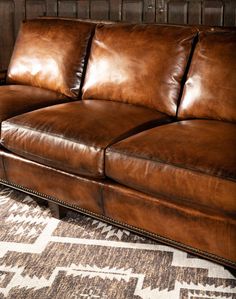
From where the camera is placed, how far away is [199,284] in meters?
1.80

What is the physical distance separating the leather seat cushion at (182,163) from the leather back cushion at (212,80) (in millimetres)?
111

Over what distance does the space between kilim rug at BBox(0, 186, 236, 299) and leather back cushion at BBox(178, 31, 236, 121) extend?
2.01 ft

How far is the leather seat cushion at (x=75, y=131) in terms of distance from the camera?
2039 millimetres

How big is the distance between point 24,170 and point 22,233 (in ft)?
1.02

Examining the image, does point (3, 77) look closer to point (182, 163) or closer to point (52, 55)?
point (52, 55)

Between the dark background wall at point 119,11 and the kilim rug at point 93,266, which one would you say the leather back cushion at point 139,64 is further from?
the kilim rug at point 93,266

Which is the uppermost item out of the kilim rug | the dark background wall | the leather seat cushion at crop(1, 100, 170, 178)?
the dark background wall

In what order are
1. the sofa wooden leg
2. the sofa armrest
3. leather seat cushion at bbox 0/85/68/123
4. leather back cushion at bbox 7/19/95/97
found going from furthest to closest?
1. the sofa armrest
2. leather back cushion at bbox 7/19/95/97
3. leather seat cushion at bbox 0/85/68/123
4. the sofa wooden leg

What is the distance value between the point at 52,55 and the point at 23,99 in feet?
1.16

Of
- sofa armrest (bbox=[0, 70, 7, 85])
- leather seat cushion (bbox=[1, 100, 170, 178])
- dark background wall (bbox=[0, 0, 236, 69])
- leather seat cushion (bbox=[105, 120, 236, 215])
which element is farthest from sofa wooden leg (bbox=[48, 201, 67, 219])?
dark background wall (bbox=[0, 0, 236, 69])

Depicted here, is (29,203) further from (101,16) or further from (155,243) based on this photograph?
(101,16)

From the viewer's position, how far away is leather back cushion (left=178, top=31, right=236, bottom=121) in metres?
2.14

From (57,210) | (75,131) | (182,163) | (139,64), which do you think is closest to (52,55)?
(139,64)

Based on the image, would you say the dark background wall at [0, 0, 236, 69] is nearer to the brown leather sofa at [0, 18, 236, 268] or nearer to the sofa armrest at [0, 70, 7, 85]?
the brown leather sofa at [0, 18, 236, 268]
